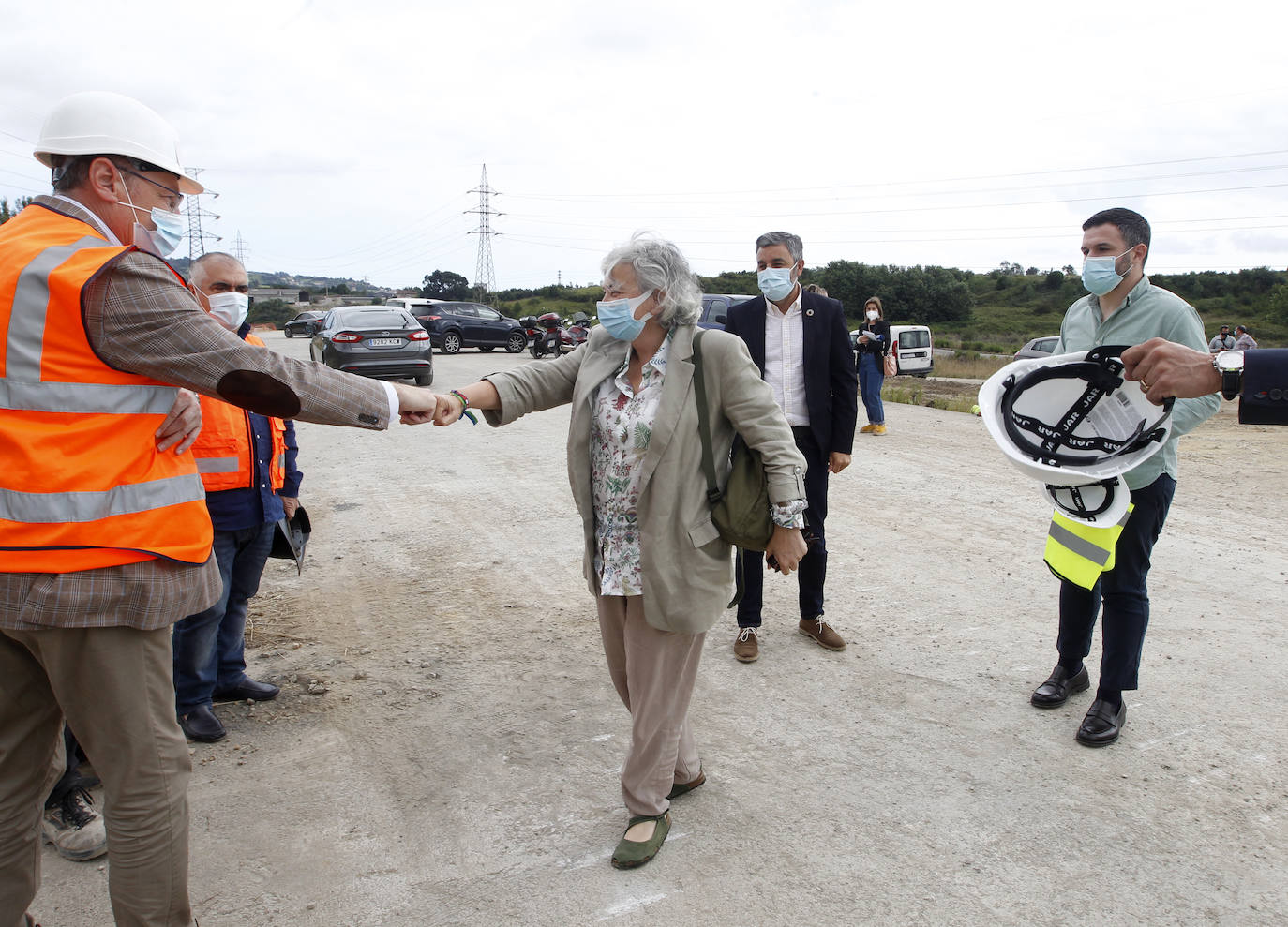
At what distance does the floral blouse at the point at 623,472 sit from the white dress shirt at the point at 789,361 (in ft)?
5.21

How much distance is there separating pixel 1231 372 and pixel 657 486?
170 centimetres

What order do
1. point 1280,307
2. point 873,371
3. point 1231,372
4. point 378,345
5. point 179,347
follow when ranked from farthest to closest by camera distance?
point 1280,307 → point 378,345 → point 873,371 → point 1231,372 → point 179,347

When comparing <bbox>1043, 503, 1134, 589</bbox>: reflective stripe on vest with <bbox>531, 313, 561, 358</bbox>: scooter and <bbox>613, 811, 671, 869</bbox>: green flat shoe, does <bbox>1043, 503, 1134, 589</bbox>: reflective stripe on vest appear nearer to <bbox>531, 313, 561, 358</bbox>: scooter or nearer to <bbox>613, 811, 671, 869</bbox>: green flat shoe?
<bbox>613, 811, 671, 869</bbox>: green flat shoe

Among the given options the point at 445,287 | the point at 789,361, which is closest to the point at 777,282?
the point at 789,361

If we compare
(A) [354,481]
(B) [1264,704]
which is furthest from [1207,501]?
(A) [354,481]

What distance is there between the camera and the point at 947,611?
4727 mm

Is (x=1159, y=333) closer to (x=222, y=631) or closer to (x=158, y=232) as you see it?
(x=158, y=232)

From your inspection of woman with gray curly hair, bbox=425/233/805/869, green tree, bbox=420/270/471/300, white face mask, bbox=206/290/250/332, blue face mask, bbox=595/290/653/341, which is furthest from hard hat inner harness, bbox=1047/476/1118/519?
green tree, bbox=420/270/471/300

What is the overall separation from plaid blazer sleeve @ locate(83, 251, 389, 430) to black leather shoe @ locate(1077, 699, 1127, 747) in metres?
3.01

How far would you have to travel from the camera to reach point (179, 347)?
6.66 ft

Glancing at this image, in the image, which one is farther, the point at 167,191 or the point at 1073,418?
the point at 1073,418

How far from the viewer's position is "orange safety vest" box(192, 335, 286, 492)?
133 inches

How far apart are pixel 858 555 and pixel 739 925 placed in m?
3.65

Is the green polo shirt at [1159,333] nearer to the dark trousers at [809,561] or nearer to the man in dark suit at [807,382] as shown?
the man in dark suit at [807,382]
